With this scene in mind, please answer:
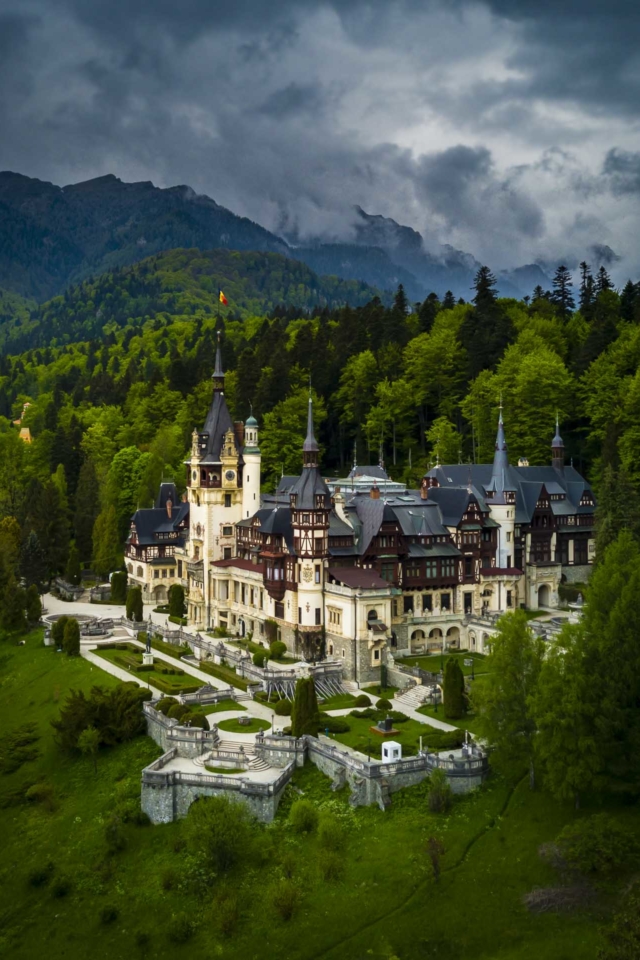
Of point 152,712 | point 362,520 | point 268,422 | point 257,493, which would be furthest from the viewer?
point 268,422

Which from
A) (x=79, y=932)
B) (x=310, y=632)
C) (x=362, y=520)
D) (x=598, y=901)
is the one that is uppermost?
(x=362, y=520)

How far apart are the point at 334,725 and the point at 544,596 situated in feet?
101

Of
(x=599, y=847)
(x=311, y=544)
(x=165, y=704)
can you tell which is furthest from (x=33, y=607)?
(x=599, y=847)

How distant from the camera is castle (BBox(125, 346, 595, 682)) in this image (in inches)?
2554

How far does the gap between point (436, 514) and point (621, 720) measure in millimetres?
31989

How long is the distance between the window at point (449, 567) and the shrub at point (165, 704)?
23225mm

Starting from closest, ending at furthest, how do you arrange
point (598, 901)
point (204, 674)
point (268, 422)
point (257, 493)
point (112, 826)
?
point (598, 901), point (112, 826), point (204, 674), point (257, 493), point (268, 422)

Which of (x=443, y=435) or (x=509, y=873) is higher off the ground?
(x=443, y=435)

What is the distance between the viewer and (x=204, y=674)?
62.8 m

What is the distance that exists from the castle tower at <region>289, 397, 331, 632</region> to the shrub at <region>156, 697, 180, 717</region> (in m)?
13.2

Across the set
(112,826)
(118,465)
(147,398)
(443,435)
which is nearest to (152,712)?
(112,826)

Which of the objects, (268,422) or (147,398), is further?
(147,398)

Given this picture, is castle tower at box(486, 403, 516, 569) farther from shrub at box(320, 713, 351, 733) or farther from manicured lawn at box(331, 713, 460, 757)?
shrub at box(320, 713, 351, 733)

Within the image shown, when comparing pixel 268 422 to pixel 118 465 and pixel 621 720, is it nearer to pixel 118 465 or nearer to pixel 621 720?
pixel 118 465
